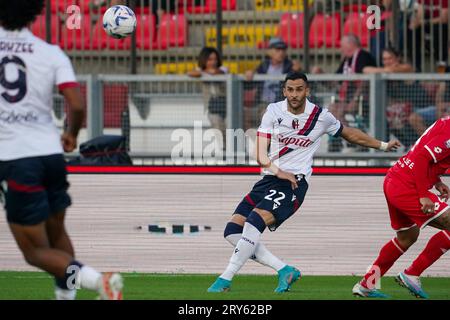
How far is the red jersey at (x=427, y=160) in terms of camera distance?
945cm

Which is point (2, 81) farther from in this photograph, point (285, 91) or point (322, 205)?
point (322, 205)

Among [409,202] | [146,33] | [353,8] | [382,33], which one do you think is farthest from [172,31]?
[409,202]

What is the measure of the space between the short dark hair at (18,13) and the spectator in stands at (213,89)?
242 inches

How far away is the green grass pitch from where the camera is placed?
953 centimetres

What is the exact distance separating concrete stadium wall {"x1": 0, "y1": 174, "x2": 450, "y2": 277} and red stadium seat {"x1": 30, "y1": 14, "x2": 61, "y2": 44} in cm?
297

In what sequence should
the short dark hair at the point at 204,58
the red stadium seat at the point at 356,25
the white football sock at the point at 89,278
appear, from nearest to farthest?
the white football sock at the point at 89,278 → the short dark hair at the point at 204,58 → the red stadium seat at the point at 356,25

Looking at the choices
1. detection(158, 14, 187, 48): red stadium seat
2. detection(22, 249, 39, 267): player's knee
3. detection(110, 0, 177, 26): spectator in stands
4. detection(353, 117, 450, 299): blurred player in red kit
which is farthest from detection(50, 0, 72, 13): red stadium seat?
detection(22, 249, 39, 267): player's knee

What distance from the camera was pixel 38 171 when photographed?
7.13m

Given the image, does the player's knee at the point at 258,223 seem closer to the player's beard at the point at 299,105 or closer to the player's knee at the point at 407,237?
the player's beard at the point at 299,105

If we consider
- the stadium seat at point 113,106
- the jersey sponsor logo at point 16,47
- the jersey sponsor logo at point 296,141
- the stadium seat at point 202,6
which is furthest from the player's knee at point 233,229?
the stadium seat at point 202,6

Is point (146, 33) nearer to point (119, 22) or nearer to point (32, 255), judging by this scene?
point (119, 22)

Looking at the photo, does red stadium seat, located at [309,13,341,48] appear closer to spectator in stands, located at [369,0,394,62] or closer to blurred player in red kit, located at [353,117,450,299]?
spectator in stands, located at [369,0,394,62]

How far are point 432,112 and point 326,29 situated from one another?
2646 mm
